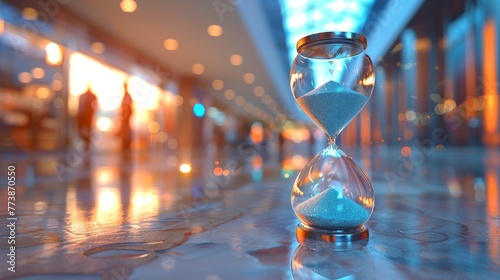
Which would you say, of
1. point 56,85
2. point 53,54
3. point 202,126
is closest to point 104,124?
point 56,85

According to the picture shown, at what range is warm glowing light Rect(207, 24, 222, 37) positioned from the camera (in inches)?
304

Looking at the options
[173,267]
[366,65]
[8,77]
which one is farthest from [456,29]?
[8,77]

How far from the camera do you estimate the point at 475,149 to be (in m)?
9.16

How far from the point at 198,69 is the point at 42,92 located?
230 inches

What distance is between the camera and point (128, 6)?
672 cm

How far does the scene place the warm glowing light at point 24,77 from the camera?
26.8ft

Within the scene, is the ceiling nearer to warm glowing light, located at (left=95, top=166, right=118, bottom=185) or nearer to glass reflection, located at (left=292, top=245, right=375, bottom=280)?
warm glowing light, located at (left=95, top=166, right=118, bottom=185)

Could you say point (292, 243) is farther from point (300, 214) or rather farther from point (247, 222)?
point (247, 222)

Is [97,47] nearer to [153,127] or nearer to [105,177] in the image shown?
[153,127]

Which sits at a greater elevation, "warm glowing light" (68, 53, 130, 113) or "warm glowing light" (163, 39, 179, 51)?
"warm glowing light" (163, 39, 179, 51)

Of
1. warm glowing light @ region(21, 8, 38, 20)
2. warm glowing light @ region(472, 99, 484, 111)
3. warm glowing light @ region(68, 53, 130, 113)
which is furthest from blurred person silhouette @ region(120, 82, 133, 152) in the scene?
warm glowing light @ region(472, 99, 484, 111)

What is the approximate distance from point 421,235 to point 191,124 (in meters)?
14.2

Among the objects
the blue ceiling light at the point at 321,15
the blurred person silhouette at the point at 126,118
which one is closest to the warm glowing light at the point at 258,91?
the blue ceiling light at the point at 321,15

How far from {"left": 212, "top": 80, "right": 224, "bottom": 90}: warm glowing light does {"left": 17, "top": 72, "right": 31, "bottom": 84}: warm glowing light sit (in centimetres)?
824
